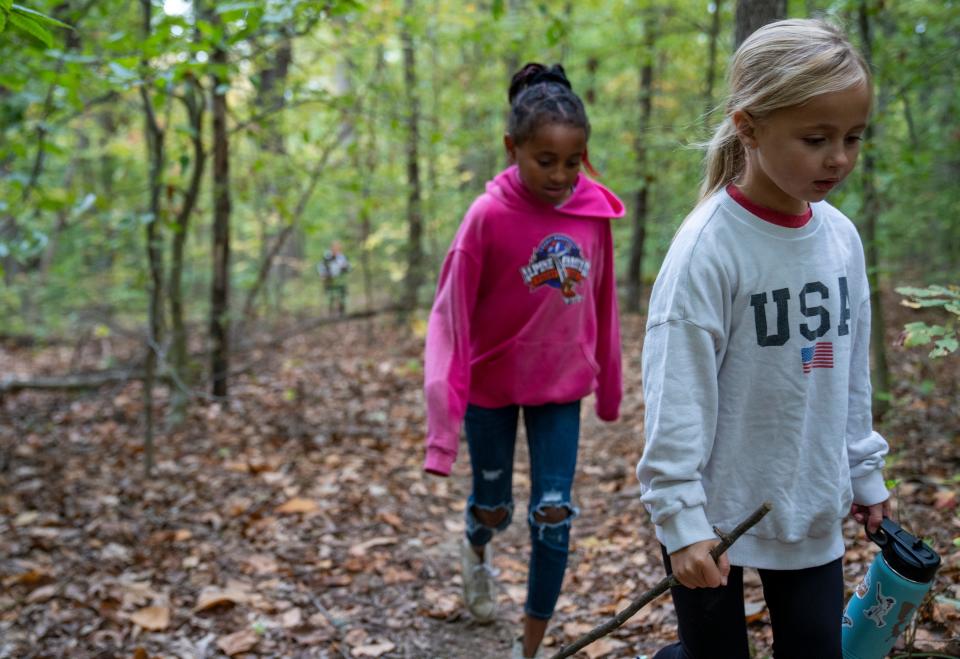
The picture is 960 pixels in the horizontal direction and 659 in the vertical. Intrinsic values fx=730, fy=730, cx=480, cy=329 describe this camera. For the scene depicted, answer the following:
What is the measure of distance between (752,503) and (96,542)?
13.7ft

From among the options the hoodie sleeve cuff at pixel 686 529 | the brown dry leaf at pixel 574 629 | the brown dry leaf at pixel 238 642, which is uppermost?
the hoodie sleeve cuff at pixel 686 529

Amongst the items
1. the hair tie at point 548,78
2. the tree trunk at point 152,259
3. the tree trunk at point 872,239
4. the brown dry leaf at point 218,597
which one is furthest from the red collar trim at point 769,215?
the tree trunk at point 152,259

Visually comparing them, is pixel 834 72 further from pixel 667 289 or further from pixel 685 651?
pixel 685 651

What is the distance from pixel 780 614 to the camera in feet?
5.69

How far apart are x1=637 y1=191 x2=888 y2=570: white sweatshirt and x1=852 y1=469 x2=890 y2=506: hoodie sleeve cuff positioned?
0.19 meters

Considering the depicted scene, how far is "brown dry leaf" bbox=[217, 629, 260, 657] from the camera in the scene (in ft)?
10.7

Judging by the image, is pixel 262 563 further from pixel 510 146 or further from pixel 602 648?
pixel 510 146

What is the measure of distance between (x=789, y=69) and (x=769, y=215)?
1.04 ft

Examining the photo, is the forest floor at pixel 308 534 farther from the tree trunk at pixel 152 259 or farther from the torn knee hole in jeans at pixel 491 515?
the torn knee hole in jeans at pixel 491 515

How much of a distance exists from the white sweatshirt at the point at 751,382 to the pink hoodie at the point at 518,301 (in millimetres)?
1143

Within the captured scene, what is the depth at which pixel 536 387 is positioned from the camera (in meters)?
2.82

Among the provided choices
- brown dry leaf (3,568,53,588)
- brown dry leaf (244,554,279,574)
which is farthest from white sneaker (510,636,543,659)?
brown dry leaf (3,568,53,588)

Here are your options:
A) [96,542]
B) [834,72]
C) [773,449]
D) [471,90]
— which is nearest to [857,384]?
[773,449]

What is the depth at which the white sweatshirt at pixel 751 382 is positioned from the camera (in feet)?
5.20
